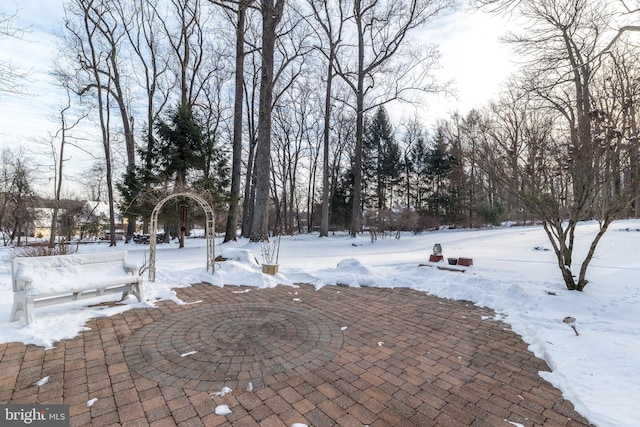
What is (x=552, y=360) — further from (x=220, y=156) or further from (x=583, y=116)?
(x=220, y=156)

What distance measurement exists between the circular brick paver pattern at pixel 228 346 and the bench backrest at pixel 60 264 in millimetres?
1467

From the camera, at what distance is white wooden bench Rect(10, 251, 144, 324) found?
11.3ft

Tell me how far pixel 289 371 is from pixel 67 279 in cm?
343

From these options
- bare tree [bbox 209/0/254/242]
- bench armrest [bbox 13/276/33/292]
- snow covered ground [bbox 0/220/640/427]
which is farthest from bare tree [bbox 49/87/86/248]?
bench armrest [bbox 13/276/33/292]

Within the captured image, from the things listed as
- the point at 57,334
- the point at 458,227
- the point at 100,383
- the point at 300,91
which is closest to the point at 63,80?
the point at 300,91

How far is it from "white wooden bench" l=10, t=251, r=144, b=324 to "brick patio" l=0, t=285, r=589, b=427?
47 cm

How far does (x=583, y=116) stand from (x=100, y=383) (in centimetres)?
758

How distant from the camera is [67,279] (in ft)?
12.7

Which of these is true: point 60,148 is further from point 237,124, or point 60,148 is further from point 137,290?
point 137,290

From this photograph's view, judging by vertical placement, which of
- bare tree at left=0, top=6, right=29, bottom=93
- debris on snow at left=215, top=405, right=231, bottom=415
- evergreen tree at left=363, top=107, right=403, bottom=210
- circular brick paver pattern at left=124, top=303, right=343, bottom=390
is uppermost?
evergreen tree at left=363, top=107, right=403, bottom=210

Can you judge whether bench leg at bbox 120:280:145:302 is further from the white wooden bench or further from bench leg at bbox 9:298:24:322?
bench leg at bbox 9:298:24:322

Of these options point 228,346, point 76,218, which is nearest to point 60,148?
point 76,218

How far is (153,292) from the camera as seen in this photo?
489 cm

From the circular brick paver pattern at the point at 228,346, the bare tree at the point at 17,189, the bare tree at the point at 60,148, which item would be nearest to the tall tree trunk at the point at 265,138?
the circular brick paver pattern at the point at 228,346
